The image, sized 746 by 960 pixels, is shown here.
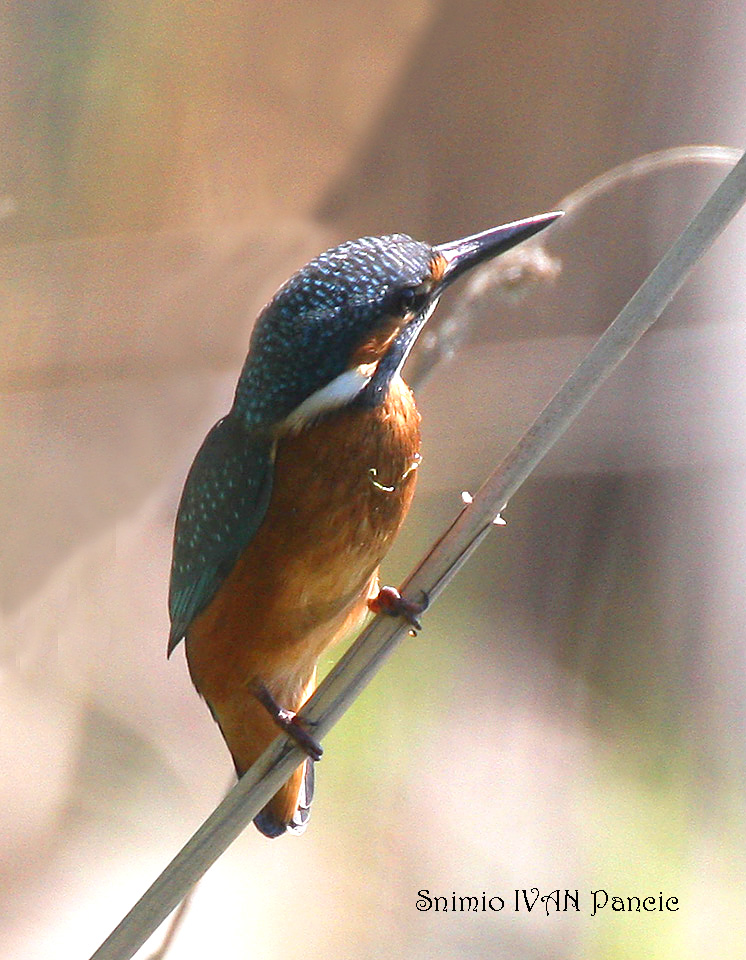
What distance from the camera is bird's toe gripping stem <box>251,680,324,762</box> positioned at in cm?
170

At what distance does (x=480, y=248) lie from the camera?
72.2 inches

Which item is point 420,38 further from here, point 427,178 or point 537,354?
point 537,354

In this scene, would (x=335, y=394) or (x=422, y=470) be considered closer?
(x=335, y=394)

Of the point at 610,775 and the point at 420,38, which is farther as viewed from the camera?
the point at 420,38

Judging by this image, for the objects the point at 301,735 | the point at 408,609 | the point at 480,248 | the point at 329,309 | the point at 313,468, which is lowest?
the point at 301,735

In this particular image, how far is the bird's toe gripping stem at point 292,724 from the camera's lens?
1700 millimetres

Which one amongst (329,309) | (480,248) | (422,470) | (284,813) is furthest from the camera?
(422,470)

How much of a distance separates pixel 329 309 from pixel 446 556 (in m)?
0.44

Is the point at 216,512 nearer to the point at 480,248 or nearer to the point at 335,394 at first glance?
the point at 335,394

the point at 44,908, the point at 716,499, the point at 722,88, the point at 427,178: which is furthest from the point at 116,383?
the point at 722,88

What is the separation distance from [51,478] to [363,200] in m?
1.14

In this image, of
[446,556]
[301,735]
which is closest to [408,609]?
[446,556]

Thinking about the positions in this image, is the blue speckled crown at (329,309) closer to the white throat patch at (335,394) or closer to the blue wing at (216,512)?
the white throat patch at (335,394)

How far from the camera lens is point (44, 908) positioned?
2627 millimetres
